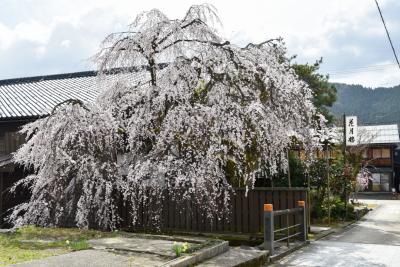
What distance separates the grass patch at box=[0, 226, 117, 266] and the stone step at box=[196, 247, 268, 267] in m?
2.48

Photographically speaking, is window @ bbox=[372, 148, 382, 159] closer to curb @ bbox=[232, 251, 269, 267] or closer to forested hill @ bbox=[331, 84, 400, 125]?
curb @ bbox=[232, 251, 269, 267]

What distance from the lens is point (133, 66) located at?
40.3 ft

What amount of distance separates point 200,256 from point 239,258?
2.93 feet

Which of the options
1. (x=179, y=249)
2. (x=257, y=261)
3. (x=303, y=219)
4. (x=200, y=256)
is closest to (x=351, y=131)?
(x=303, y=219)

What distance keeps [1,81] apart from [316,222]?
62.1ft

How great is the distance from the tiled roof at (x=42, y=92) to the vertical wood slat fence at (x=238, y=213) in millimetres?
4162

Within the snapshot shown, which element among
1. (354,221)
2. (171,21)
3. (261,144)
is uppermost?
(171,21)

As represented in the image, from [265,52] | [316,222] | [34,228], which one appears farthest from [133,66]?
[316,222]

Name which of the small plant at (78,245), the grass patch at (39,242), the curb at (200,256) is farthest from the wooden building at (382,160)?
the small plant at (78,245)

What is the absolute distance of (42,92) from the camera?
21.0 metres

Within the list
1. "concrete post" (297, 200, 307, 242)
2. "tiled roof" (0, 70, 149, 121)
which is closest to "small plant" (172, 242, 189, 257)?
"concrete post" (297, 200, 307, 242)

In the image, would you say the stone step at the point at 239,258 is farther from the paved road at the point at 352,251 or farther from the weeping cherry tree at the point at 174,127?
the weeping cherry tree at the point at 174,127

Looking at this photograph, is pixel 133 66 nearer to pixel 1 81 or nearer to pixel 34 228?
pixel 34 228

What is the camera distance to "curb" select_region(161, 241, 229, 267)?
24.0 feet
